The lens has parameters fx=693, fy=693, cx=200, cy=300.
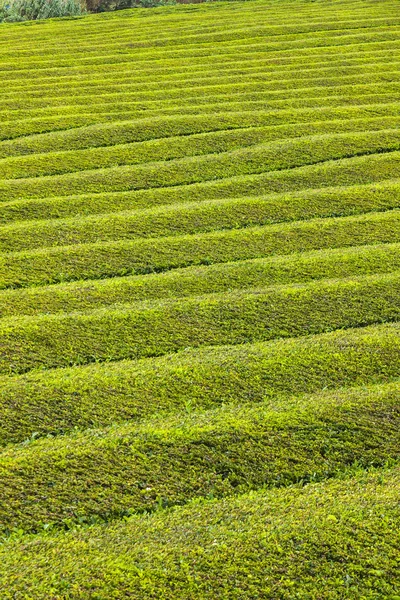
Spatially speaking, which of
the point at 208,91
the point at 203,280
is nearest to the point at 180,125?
the point at 208,91

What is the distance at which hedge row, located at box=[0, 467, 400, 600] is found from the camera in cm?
532

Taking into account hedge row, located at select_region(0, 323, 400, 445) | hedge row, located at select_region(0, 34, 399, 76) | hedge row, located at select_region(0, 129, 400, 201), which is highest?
hedge row, located at select_region(0, 34, 399, 76)

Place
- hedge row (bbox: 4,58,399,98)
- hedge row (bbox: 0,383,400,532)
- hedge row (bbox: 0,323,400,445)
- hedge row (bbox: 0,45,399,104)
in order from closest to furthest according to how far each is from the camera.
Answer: hedge row (bbox: 0,383,400,532)
hedge row (bbox: 0,323,400,445)
hedge row (bbox: 4,58,399,98)
hedge row (bbox: 0,45,399,104)

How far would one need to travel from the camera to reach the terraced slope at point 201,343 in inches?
223

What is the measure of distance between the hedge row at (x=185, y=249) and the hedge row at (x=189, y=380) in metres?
2.25

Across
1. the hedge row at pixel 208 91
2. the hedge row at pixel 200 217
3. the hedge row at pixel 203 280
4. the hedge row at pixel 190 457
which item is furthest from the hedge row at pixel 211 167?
the hedge row at pixel 190 457

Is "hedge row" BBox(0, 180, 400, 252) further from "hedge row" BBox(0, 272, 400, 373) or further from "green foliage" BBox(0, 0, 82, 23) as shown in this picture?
"green foliage" BBox(0, 0, 82, 23)

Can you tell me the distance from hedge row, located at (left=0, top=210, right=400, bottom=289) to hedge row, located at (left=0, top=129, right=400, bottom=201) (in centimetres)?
221

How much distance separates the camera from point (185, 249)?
34.0 ft

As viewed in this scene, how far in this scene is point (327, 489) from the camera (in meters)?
6.25

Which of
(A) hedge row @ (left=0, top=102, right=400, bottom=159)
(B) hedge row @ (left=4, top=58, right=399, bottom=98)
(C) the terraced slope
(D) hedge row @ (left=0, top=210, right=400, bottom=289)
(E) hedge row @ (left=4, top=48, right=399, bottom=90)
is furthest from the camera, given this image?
(E) hedge row @ (left=4, top=48, right=399, bottom=90)

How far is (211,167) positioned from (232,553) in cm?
870

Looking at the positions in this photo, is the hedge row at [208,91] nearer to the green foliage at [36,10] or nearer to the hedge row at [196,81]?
the hedge row at [196,81]

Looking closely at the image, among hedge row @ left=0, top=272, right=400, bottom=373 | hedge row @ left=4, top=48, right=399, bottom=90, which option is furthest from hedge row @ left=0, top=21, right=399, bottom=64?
hedge row @ left=0, top=272, right=400, bottom=373
